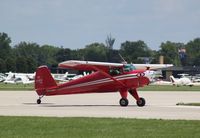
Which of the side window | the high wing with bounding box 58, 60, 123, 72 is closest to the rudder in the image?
the high wing with bounding box 58, 60, 123, 72

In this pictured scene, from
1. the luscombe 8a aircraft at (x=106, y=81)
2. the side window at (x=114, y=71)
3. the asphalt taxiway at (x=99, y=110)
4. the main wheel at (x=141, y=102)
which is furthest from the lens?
the side window at (x=114, y=71)

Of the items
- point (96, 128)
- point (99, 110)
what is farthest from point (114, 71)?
point (96, 128)

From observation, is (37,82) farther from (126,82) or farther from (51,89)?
(126,82)

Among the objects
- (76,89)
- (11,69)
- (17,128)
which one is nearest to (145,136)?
(17,128)

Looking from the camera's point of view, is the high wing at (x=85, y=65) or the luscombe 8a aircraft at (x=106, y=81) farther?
the high wing at (x=85, y=65)

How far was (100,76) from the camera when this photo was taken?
1249 inches

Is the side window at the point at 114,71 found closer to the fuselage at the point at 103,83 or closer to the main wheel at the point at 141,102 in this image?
the fuselage at the point at 103,83

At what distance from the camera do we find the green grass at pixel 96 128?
49.3 ft

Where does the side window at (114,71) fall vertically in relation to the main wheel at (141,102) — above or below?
above

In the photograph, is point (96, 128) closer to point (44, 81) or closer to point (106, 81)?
point (106, 81)

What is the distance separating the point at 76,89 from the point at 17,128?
16024mm

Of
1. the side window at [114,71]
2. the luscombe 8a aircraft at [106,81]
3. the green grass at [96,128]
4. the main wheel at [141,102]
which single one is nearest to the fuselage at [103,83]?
the luscombe 8a aircraft at [106,81]

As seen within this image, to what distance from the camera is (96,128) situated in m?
16.5

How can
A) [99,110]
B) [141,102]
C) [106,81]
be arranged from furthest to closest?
[106,81], [141,102], [99,110]
